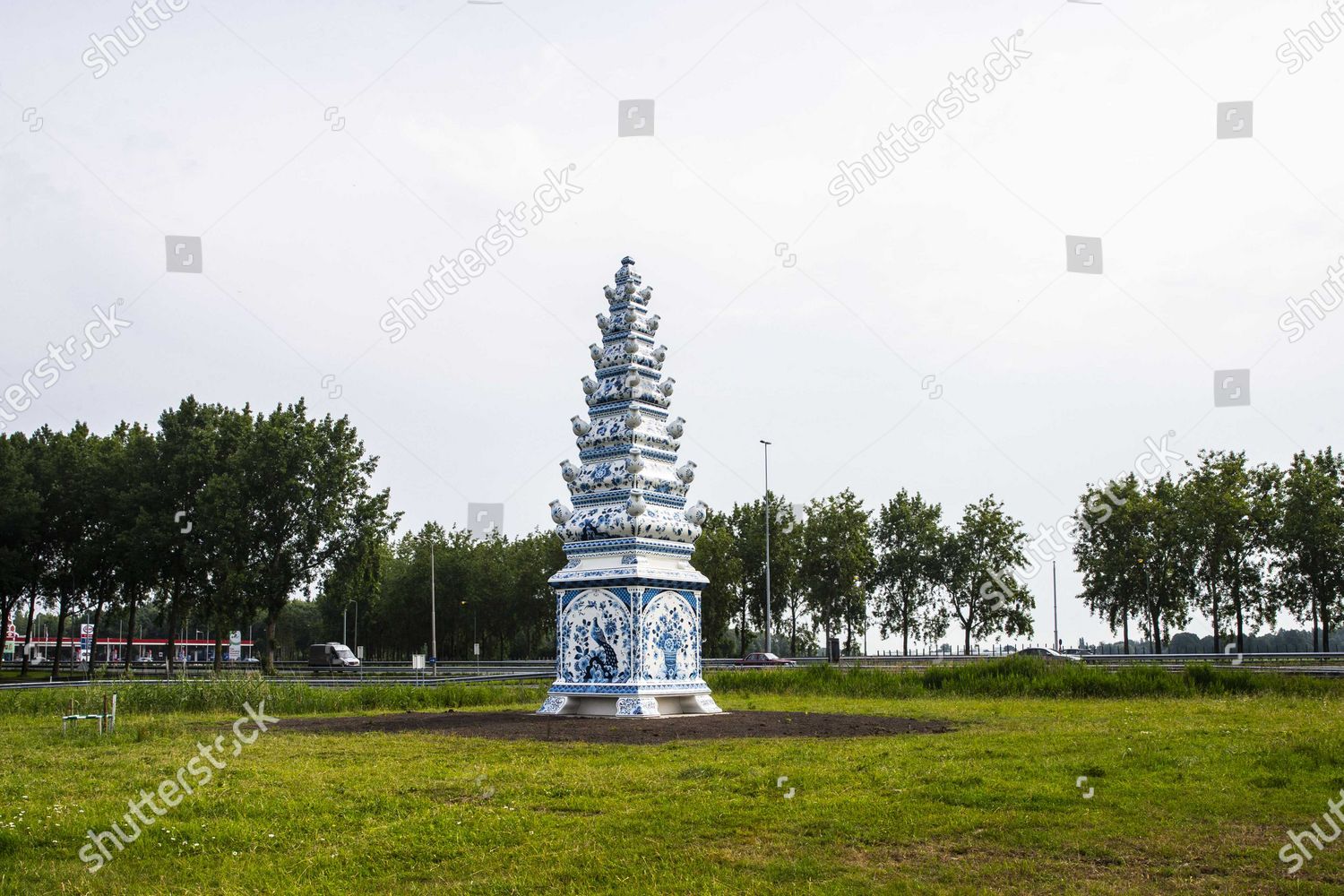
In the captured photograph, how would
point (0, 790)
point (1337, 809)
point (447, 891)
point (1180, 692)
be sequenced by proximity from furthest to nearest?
point (1180, 692) < point (0, 790) < point (1337, 809) < point (447, 891)

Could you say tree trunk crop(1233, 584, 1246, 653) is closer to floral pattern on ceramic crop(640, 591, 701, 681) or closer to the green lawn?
floral pattern on ceramic crop(640, 591, 701, 681)

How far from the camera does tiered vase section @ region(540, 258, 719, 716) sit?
20.5 meters

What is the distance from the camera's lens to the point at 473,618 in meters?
82.9

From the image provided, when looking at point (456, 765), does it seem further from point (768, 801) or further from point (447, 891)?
point (447, 891)

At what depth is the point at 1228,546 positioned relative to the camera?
5191cm

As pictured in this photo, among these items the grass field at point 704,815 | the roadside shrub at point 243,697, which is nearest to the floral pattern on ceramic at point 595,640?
the grass field at point 704,815

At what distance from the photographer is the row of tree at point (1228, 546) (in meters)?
50.6

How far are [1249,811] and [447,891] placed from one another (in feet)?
22.1

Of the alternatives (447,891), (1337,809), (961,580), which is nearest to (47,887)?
(447,891)

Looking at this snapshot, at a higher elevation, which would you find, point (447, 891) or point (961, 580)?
point (961, 580)

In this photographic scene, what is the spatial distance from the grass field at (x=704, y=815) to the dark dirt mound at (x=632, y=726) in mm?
1235
